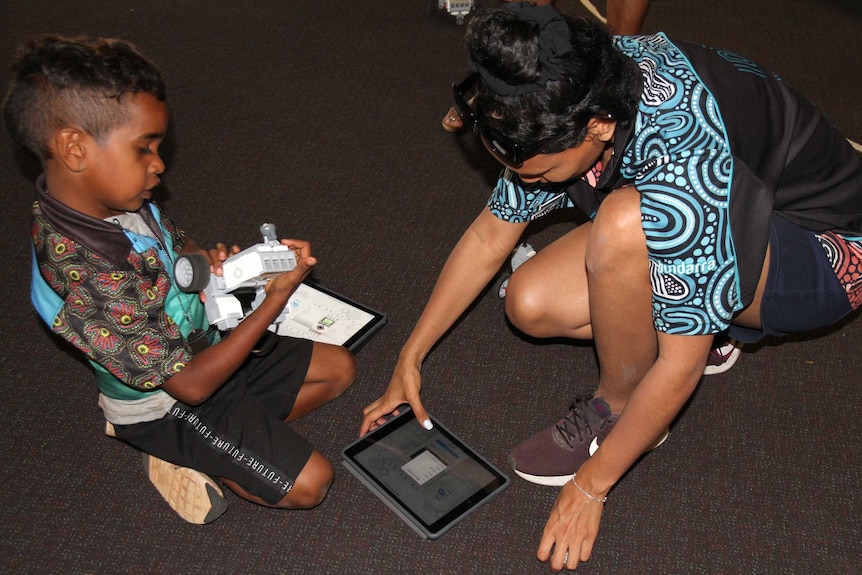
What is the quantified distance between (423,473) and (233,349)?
39 centimetres

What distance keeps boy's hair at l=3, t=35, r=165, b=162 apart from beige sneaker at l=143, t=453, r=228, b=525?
0.55m

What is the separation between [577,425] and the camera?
1.38m

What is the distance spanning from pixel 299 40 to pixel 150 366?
1.62 metres

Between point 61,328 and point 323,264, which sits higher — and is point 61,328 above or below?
above

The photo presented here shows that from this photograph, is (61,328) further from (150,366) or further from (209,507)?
(209,507)

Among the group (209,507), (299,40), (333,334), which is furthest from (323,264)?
(299,40)

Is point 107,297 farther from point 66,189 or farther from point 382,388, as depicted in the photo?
point 382,388

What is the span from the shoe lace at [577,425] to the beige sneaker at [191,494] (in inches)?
23.6

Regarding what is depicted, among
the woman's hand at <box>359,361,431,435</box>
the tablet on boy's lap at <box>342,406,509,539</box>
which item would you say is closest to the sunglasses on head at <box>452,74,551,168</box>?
the woman's hand at <box>359,361,431,435</box>

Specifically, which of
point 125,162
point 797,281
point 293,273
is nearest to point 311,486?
point 293,273

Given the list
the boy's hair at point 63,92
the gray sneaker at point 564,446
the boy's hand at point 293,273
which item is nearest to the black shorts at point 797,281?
the gray sneaker at point 564,446

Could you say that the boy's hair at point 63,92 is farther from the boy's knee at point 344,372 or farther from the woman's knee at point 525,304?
the woman's knee at point 525,304

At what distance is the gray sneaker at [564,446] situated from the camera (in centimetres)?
134

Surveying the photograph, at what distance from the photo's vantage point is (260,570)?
1.24 metres
